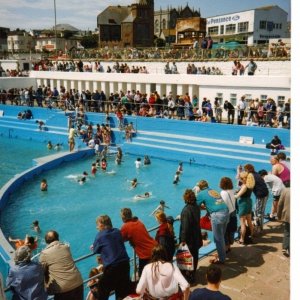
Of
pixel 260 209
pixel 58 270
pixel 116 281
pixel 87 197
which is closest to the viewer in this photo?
pixel 58 270

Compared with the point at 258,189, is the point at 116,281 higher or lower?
lower

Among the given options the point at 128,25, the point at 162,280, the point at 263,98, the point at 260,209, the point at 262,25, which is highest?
the point at 128,25

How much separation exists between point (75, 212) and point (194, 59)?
52.8ft

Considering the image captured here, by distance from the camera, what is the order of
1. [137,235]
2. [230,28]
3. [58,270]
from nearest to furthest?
[58,270], [137,235], [230,28]

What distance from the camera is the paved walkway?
5465 mm

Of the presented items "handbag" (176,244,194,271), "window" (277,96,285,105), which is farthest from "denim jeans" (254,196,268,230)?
"window" (277,96,285,105)

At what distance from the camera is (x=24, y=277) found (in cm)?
403

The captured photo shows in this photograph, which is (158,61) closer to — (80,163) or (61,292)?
(80,163)

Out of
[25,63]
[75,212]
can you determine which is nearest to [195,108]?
[75,212]

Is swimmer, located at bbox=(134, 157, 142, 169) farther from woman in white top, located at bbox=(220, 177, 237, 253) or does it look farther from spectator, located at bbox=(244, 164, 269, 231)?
woman in white top, located at bbox=(220, 177, 237, 253)

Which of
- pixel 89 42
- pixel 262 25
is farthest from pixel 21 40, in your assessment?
pixel 262 25

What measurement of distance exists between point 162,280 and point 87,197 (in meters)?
11.8

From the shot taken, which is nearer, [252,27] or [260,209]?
[260,209]

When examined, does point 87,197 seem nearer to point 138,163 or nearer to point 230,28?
point 138,163
